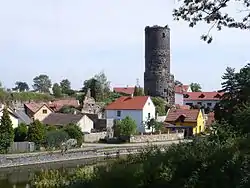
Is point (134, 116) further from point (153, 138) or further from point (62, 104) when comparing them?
point (62, 104)

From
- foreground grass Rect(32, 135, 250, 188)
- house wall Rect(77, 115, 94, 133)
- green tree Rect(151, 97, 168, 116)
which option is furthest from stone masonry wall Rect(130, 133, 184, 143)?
foreground grass Rect(32, 135, 250, 188)

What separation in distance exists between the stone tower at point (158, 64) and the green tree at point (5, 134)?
41917 mm

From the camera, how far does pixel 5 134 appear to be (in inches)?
1512

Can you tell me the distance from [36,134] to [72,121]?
Answer: 33.8 feet

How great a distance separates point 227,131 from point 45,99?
2578 inches

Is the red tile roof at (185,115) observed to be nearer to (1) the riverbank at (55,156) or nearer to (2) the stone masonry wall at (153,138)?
(2) the stone masonry wall at (153,138)

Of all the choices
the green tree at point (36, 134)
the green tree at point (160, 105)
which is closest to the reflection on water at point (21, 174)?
the green tree at point (36, 134)

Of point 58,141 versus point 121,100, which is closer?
point 58,141

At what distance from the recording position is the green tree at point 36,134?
41.0 meters

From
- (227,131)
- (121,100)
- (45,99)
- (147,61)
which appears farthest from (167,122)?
(227,131)

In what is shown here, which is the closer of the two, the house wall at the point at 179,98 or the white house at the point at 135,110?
the white house at the point at 135,110

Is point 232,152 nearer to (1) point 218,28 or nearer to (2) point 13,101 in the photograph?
(1) point 218,28

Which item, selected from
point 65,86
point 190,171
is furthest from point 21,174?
point 65,86

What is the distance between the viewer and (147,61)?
79938mm
